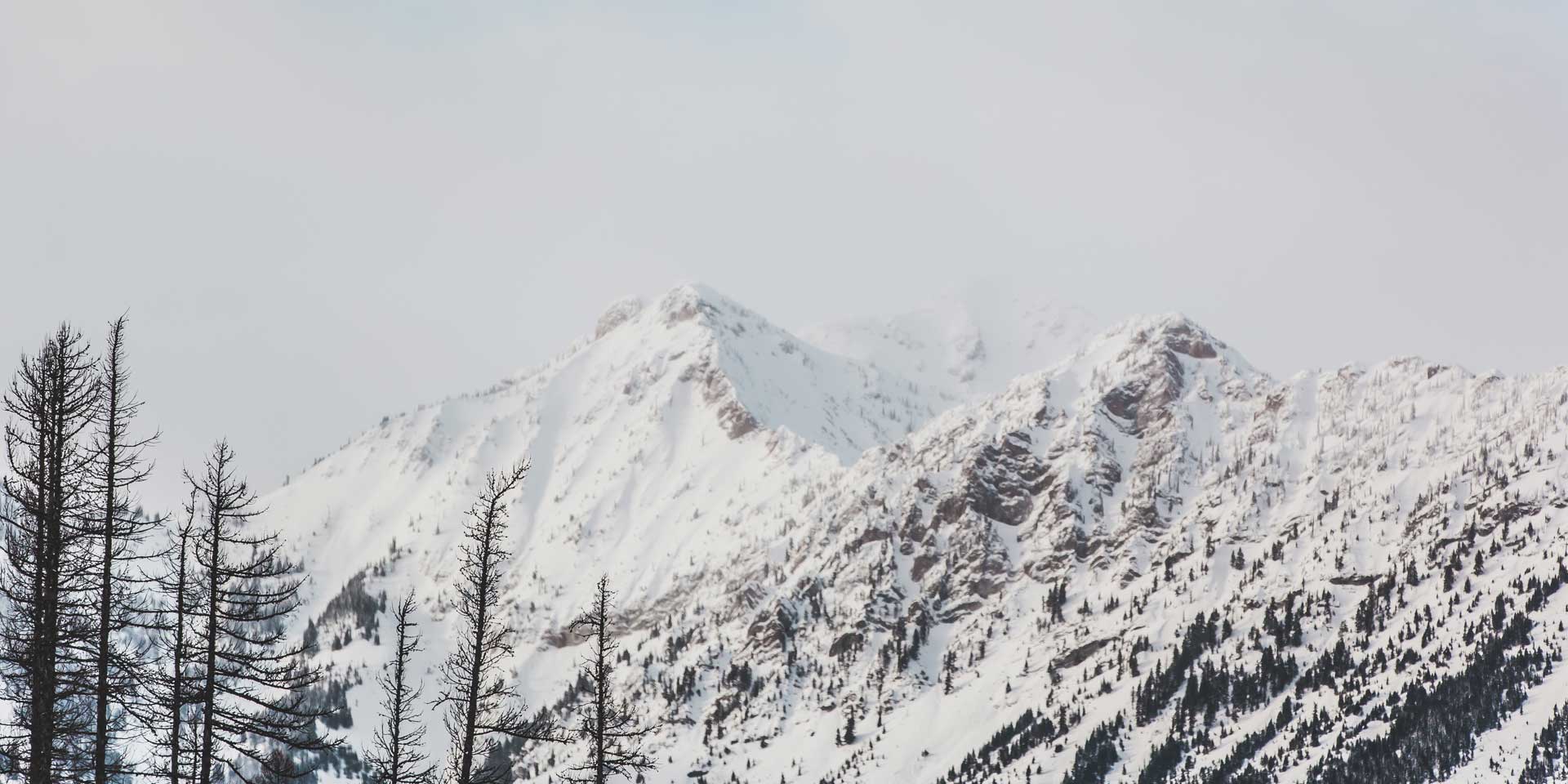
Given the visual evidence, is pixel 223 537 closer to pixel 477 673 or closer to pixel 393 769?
pixel 477 673

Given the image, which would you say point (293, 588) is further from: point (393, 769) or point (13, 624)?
point (393, 769)

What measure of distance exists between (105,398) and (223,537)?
4921 millimetres

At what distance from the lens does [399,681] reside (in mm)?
49969

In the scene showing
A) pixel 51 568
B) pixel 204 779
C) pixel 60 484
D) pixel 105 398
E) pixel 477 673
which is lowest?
pixel 204 779

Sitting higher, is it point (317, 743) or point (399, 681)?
point (399, 681)

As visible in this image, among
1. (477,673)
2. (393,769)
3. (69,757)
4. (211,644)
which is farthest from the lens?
(393,769)

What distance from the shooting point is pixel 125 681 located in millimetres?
37906

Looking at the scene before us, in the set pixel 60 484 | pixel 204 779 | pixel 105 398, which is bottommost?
pixel 204 779

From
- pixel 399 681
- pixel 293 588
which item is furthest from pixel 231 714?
pixel 399 681

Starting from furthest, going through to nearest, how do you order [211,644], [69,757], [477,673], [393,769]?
[393,769], [477,673], [211,644], [69,757]

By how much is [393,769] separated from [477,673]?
11.0 metres

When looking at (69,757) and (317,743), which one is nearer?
(69,757)

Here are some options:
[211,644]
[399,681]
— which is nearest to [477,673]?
[211,644]

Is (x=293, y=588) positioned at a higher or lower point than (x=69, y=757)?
higher
